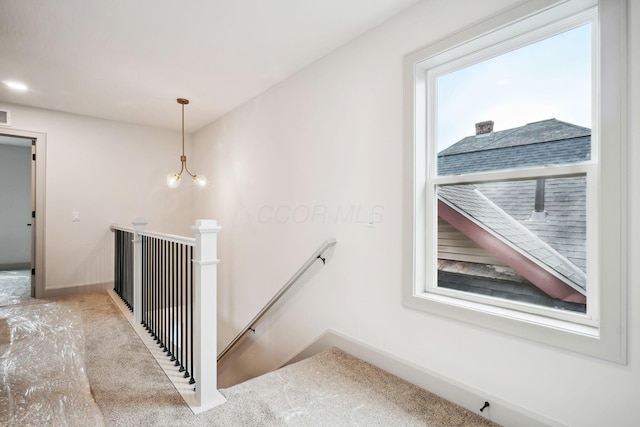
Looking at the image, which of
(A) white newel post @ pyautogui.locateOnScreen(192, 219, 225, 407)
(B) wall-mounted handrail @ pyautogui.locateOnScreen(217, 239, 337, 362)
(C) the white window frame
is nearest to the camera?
(C) the white window frame

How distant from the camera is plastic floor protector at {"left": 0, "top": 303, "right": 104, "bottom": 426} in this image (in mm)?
1583

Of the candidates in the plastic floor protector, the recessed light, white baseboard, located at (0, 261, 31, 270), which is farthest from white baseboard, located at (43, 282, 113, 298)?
white baseboard, located at (0, 261, 31, 270)

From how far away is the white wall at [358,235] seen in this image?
1354mm

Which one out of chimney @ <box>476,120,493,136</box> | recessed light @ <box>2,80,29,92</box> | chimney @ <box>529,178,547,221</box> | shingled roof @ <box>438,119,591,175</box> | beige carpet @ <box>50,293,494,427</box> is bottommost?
beige carpet @ <box>50,293,494,427</box>

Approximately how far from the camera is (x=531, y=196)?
157 cm

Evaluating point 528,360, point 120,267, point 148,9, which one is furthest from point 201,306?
point 120,267

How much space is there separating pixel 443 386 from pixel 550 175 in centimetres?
125

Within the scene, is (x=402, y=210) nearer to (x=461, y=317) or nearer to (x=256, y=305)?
(x=461, y=317)

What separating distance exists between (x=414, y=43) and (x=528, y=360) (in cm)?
184

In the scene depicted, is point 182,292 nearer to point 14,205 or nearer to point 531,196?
point 531,196

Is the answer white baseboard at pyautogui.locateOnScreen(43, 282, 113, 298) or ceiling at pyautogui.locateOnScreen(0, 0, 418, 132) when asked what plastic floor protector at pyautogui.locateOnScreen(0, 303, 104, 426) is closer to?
white baseboard at pyautogui.locateOnScreen(43, 282, 113, 298)

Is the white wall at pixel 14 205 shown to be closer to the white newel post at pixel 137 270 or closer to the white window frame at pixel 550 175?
the white newel post at pixel 137 270

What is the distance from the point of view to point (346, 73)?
237 centimetres

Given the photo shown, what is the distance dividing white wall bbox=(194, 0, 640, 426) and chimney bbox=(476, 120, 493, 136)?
0.44 m
